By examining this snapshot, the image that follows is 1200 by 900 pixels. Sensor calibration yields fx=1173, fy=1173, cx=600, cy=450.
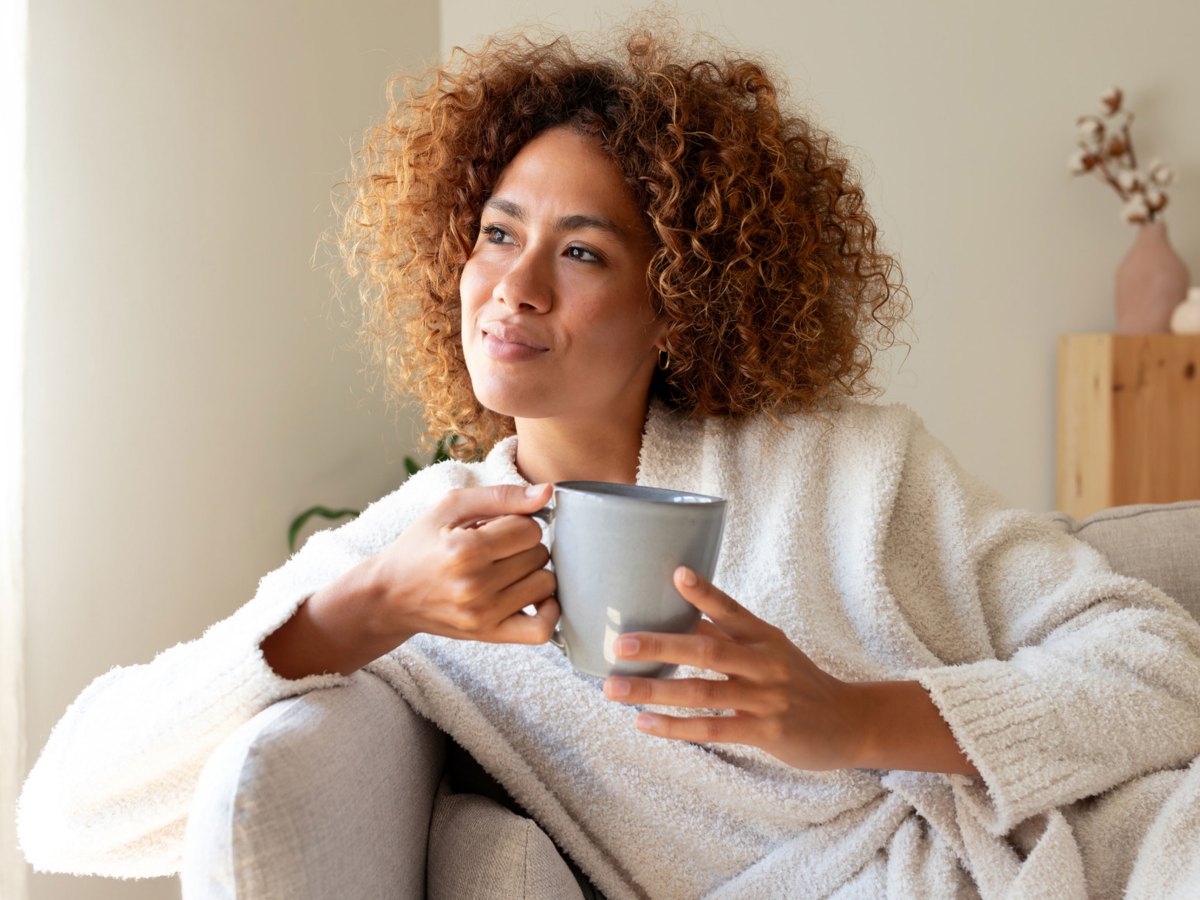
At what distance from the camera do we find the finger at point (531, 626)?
2.83ft

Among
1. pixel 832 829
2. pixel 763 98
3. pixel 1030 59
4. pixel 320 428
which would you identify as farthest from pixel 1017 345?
pixel 832 829

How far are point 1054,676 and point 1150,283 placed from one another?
7.95 feet

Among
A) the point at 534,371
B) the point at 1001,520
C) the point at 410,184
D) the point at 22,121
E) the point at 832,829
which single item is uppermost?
the point at 22,121

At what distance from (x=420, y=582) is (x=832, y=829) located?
20.4 inches

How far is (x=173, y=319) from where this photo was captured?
217 centimetres

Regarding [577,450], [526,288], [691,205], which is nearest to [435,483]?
[577,450]

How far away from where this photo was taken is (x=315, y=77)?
104 inches

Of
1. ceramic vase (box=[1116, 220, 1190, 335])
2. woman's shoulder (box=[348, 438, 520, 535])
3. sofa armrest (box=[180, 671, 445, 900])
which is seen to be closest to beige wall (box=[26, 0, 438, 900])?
woman's shoulder (box=[348, 438, 520, 535])

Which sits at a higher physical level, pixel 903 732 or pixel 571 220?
pixel 571 220

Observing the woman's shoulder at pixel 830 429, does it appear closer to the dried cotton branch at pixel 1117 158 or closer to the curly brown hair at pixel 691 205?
the curly brown hair at pixel 691 205

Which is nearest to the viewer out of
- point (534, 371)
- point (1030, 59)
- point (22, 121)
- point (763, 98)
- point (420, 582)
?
point (420, 582)

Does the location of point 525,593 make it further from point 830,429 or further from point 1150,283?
point 1150,283

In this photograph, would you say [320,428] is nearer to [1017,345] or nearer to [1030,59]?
[1017,345]

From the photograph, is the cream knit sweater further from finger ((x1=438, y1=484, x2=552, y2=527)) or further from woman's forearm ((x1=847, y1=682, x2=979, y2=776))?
finger ((x1=438, y1=484, x2=552, y2=527))
